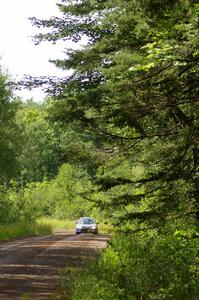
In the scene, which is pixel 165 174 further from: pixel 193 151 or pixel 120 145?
pixel 120 145

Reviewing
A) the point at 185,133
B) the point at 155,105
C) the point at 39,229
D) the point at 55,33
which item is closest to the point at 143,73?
the point at 155,105

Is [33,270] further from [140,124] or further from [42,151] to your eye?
[42,151]

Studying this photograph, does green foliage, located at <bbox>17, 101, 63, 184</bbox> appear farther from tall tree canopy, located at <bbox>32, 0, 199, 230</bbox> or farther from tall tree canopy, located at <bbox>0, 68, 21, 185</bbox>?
tall tree canopy, located at <bbox>32, 0, 199, 230</bbox>

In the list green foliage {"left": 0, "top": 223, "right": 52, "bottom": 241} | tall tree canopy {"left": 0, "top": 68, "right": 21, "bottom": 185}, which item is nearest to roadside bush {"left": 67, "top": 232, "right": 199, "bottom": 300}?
green foliage {"left": 0, "top": 223, "right": 52, "bottom": 241}

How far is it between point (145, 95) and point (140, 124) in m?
1.45

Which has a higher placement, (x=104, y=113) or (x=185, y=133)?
(x=104, y=113)

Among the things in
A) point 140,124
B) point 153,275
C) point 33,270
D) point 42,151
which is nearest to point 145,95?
point 140,124

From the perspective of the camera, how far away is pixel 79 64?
1489cm

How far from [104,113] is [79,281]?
367 centimetres

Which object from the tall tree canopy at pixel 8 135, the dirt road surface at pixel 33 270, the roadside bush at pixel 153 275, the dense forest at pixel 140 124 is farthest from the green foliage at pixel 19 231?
the roadside bush at pixel 153 275

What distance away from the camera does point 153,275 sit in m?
8.25

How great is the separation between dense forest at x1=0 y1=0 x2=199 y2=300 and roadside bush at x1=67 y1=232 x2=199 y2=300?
2 cm

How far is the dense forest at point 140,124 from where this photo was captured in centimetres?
802

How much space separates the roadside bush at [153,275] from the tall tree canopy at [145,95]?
1443 millimetres
